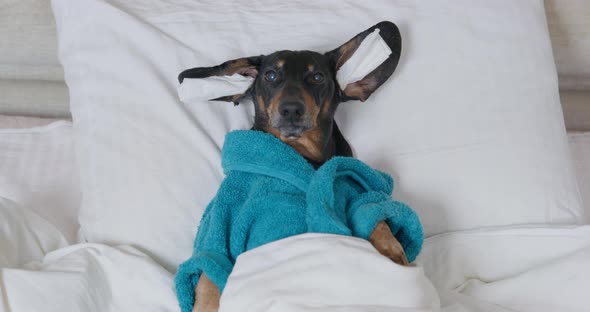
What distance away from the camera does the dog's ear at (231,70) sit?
4.15 ft

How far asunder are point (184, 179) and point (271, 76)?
292 millimetres

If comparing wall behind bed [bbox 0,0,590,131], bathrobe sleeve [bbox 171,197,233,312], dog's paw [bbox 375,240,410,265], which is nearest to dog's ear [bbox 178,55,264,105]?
bathrobe sleeve [bbox 171,197,233,312]

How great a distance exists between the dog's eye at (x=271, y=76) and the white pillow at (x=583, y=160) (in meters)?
0.90

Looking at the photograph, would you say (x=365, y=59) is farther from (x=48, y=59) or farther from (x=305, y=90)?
(x=48, y=59)

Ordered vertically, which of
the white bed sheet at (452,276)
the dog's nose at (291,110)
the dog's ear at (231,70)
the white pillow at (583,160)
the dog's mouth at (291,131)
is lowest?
the white pillow at (583,160)

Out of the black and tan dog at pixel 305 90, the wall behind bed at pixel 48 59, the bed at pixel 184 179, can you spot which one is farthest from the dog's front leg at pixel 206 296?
the wall behind bed at pixel 48 59

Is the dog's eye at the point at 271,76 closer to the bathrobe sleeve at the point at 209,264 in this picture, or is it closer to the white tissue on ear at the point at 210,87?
the white tissue on ear at the point at 210,87

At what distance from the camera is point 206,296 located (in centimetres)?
108

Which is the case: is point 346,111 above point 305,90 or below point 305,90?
below

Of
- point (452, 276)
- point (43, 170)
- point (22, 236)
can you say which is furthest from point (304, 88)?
point (43, 170)

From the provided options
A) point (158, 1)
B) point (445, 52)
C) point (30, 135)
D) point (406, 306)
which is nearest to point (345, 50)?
point (445, 52)

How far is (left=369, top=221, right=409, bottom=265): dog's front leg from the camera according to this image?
3.32 ft

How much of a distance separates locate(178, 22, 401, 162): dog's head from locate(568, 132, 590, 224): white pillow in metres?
0.68

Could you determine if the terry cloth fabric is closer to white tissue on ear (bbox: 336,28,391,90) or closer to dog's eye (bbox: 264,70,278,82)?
dog's eye (bbox: 264,70,278,82)
